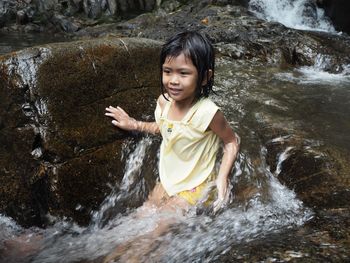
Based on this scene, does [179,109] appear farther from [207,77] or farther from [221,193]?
[221,193]

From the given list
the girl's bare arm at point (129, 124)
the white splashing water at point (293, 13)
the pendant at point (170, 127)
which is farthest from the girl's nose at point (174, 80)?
the white splashing water at point (293, 13)

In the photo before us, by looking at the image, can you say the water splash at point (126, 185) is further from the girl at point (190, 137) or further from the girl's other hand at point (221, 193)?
the girl's other hand at point (221, 193)

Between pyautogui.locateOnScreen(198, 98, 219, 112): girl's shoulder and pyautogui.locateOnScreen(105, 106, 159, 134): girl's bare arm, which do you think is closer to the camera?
pyautogui.locateOnScreen(198, 98, 219, 112): girl's shoulder

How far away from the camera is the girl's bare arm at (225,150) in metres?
3.02

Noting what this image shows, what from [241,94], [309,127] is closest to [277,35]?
[241,94]

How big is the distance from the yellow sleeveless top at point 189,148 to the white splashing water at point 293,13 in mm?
12201

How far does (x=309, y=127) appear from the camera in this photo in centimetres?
457

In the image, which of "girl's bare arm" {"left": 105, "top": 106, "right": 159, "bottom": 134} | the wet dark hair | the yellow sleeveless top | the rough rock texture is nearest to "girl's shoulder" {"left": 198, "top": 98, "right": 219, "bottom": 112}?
the yellow sleeveless top

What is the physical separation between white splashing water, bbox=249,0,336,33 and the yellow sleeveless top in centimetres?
1220

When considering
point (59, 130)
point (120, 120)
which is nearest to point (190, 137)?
point (120, 120)

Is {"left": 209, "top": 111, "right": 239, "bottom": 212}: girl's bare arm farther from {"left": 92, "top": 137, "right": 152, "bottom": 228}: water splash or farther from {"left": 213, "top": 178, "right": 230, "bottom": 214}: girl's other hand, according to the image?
{"left": 92, "top": 137, "right": 152, "bottom": 228}: water splash

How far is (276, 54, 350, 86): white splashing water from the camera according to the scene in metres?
7.48

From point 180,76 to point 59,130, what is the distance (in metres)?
1.17

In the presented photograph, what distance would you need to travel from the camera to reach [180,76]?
285 centimetres
